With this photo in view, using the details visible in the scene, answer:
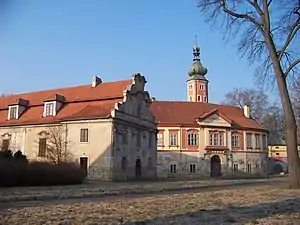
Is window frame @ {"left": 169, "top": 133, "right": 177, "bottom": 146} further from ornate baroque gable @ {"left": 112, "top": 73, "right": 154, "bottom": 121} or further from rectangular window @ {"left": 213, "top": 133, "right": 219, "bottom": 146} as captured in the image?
ornate baroque gable @ {"left": 112, "top": 73, "right": 154, "bottom": 121}

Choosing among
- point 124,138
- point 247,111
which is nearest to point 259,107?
point 247,111

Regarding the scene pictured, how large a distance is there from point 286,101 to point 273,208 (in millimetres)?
12149

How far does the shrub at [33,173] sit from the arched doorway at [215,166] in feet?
105

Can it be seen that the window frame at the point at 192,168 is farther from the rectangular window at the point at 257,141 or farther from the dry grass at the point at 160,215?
the dry grass at the point at 160,215

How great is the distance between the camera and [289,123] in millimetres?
22344

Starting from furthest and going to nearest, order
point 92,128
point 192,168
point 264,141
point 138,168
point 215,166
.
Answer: point 264,141 < point 215,166 < point 192,168 < point 138,168 < point 92,128

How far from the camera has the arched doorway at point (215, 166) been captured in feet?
194

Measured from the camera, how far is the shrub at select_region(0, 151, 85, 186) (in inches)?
1016

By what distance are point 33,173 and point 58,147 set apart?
1237 cm

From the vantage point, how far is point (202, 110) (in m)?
63.6

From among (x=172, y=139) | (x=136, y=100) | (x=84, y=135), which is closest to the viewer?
(x=84, y=135)

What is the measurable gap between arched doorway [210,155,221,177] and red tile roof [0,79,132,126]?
23734mm

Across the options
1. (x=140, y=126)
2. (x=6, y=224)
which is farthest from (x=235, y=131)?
(x=6, y=224)

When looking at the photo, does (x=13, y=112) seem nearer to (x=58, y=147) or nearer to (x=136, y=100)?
(x=58, y=147)
